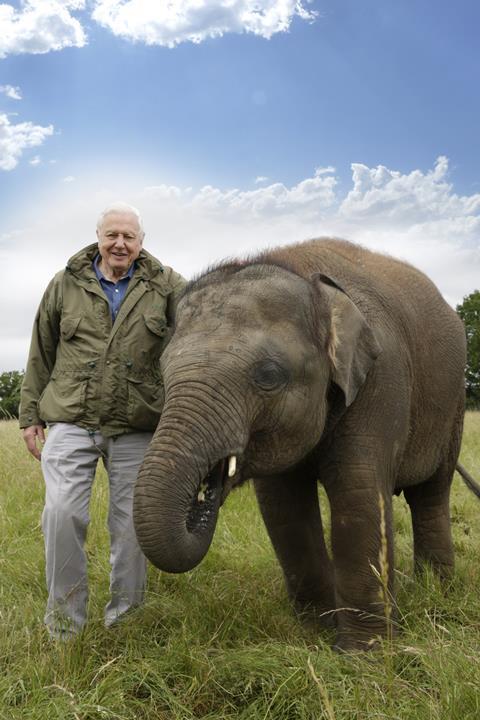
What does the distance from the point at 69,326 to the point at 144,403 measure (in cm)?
73

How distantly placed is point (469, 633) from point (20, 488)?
227 inches

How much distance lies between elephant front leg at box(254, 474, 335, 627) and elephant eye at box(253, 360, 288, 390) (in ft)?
4.74

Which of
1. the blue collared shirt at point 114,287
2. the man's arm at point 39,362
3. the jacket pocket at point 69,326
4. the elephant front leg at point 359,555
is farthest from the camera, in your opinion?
the man's arm at point 39,362

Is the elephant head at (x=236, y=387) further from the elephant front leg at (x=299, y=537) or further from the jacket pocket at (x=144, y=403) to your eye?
the elephant front leg at (x=299, y=537)

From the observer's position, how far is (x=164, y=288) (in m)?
5.59

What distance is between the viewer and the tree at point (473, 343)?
165 feet

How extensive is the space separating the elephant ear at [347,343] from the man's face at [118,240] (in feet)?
4.71

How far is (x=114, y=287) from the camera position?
5.56 meters

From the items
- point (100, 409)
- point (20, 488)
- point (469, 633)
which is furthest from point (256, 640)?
point (20, 488)

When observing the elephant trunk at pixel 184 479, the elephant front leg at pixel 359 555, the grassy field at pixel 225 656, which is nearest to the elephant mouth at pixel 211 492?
the elephant trunk at pixel 184 479

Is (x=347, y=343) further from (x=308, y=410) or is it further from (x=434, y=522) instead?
(x=434, y=522)

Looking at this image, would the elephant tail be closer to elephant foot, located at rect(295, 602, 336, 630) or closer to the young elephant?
the young elephant

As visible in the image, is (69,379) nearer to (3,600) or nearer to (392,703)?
(3,600)

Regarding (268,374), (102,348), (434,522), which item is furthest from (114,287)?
(434,522)
